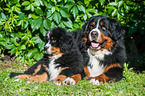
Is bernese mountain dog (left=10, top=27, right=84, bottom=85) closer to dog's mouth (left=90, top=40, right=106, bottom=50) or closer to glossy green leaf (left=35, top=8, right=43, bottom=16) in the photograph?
dog's mouth (left=90, top=40, right=106, bottom=50)

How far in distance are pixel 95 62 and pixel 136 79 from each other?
3.18 feet

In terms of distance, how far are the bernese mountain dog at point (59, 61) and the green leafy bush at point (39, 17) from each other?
39.5 inches

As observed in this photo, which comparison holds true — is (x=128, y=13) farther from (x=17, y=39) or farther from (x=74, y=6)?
(x=17, y=39)

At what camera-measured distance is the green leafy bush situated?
16.0 ft

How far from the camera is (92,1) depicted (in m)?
5.23

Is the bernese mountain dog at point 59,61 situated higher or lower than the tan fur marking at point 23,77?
higher

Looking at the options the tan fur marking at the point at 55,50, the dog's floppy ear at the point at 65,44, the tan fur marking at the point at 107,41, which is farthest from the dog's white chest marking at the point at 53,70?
the tan fur marking at the point at 107,41

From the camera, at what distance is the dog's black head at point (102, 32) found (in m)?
3.75

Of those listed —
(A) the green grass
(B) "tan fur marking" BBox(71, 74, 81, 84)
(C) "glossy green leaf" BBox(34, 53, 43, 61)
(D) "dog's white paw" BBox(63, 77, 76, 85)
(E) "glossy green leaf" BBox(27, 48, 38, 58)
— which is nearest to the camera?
(A) the green grass

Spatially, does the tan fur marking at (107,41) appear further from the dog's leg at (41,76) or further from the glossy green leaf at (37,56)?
the glossy green leaf at (37,56)

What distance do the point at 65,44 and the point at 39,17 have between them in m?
1.45

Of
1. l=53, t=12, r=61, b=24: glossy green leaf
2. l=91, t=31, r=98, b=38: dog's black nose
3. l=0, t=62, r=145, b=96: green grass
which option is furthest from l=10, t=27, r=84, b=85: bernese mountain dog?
l=53, t=12, r=61, b=24: glossy green leaf

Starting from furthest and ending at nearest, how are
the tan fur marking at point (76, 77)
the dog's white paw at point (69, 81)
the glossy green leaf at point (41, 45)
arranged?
the glossy green leaf at point (41, 45), the tan fur marking at point (76, 77), the dog's white paw at point (69, 81)

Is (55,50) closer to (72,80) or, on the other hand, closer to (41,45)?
(72,80)
